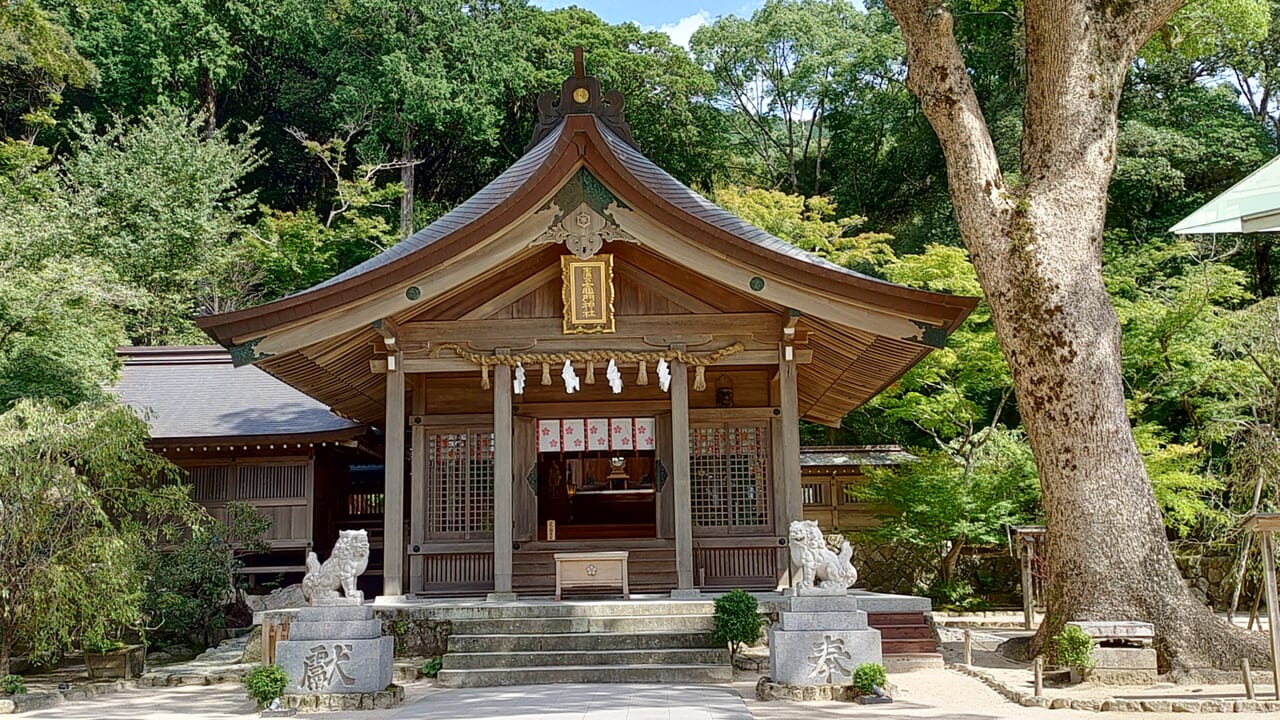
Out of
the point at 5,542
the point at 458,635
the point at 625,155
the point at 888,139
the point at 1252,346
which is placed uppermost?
the point at 888,139

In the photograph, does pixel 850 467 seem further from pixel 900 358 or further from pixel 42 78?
pixel 42 78

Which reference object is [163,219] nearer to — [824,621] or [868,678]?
[824,621]

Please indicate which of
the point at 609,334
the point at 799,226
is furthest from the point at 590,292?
the point at 799,226


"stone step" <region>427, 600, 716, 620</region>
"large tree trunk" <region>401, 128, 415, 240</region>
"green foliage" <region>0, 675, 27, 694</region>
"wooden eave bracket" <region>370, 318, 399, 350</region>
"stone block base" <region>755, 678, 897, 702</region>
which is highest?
"large tree trunk" <region>401, 128, 415, 240</region>

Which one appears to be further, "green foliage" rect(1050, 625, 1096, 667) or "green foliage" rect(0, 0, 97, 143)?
"green foliage" rect(0, 0, 97, 143)

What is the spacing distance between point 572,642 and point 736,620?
5.29 ft

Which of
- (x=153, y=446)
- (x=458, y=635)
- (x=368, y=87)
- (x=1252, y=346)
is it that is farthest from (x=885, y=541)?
(x=368, y=87)

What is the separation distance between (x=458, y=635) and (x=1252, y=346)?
12.3m

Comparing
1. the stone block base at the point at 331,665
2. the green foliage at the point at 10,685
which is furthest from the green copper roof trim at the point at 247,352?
the green foliage at the point at 10,685

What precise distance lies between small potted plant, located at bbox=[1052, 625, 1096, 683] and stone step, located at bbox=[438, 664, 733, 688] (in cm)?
301

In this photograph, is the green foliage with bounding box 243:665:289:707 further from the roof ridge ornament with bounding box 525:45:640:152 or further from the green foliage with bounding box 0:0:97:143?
the green foliage with bounding box 0:0:97:143

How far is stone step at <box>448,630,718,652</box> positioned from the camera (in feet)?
33.2

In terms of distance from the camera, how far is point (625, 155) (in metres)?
13.7

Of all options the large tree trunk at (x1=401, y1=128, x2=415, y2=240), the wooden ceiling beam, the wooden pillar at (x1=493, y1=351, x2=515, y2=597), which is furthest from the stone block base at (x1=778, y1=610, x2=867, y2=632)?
the large tree trunk at (x1=401, y1=128, x2=415, y2=240)
